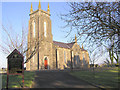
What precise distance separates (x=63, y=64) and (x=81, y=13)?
35.5 m

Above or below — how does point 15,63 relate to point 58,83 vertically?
above

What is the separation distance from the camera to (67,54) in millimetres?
47938

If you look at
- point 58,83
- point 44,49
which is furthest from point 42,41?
point 58,83

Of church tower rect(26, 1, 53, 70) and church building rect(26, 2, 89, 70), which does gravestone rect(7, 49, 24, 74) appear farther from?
church tower rect(26, 1, 53, 70)

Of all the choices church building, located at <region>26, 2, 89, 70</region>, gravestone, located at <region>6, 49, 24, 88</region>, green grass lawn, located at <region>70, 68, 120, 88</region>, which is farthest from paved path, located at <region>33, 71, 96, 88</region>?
church building, located at <region>26, 2, 89, 70</region>

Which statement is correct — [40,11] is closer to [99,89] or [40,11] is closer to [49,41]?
[49,41]

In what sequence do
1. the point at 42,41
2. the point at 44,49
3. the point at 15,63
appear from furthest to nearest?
1. the point at 44,49
2. the point at 42,41
3. the point at 15,63

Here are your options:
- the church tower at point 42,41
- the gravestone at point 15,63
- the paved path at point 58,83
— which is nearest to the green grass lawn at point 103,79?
the paved path at point 58,83

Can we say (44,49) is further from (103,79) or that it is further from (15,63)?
(15,63)

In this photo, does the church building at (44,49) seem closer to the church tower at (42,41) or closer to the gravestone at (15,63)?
the church tower at (42,41)

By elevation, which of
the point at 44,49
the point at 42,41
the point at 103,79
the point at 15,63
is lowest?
the point at 103,79

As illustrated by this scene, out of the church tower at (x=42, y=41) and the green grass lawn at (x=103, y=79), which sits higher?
the church tower at (x=42, y=41)

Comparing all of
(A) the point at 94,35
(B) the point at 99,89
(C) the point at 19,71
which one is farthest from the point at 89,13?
(C) the point at 19,71

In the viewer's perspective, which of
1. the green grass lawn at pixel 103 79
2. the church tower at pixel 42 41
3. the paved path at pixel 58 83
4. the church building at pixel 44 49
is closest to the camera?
the paved path at pixel 58 83
